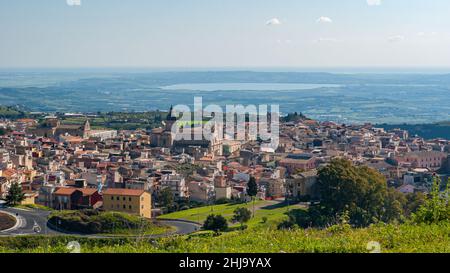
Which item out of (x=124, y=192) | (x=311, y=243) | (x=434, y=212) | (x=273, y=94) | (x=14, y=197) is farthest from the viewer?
(x=273, y=94)

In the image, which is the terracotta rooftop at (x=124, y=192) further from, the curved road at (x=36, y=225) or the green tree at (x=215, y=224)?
the green tree at (x=215, y=224)

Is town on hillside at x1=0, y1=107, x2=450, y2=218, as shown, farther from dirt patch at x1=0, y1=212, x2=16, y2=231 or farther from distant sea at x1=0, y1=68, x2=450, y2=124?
distant sea at x1=0, y1=68, x2=450, y2=124

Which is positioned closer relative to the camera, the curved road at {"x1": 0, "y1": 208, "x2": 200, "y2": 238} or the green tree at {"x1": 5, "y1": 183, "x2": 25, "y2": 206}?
the curved road at {"x1": 0, "y1": 208, "x2": 200, "y2": 238}

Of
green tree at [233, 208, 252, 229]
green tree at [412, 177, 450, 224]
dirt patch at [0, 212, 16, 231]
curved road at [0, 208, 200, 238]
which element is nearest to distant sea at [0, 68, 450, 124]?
green tree at [233, 208, 252, 229]

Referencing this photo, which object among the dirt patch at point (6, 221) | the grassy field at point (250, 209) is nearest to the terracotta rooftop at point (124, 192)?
the grassy field at point (250, 209)

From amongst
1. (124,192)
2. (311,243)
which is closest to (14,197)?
(124,192)

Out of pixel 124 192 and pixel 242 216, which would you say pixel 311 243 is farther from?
pixel 124 192
